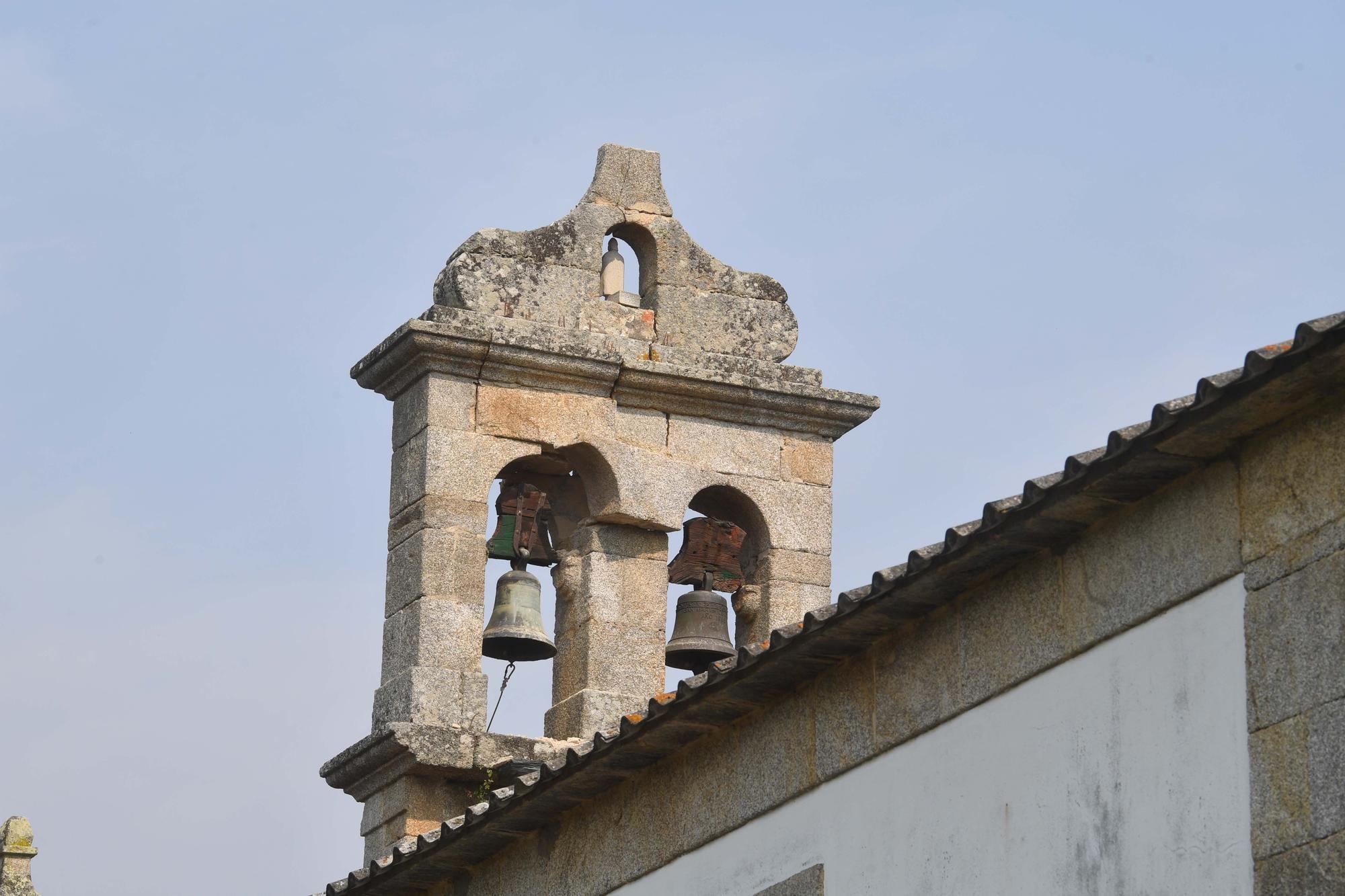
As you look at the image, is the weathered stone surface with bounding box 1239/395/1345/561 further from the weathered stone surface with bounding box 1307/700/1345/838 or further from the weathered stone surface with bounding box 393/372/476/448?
the weathered stone surface with bounding box 393/372/476/448

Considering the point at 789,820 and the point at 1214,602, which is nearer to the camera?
the point at 1214,602

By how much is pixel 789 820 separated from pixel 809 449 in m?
4.32

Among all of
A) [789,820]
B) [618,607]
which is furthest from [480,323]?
[789,820]

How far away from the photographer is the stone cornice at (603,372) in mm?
11289

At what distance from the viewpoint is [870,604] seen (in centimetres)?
725

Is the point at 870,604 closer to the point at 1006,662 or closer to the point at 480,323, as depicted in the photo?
the point at 1006,662

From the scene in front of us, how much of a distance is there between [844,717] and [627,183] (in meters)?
5.01

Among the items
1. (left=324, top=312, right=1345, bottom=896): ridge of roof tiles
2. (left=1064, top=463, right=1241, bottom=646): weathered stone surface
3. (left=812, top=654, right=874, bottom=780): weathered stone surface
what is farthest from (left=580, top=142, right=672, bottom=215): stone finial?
(left=1064, top=463, right=1241, bottom=646): weathered stone surface

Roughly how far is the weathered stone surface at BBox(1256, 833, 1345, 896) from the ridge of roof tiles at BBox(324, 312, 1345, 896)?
3.15 ft

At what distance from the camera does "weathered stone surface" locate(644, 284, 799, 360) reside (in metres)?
12.0

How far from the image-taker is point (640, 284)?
12.2m

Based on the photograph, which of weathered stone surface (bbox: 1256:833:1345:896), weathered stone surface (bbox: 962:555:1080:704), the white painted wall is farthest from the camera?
weathered stone surface (bbox: 962:555:1080:704)

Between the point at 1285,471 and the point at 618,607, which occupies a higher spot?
the point at 618,607

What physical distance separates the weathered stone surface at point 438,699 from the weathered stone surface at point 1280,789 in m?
5.40
